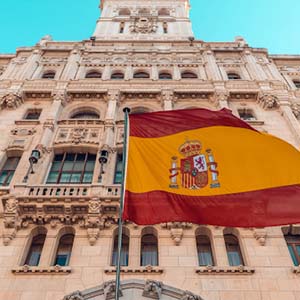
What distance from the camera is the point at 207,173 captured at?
13.7 m

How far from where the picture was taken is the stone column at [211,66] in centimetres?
2786

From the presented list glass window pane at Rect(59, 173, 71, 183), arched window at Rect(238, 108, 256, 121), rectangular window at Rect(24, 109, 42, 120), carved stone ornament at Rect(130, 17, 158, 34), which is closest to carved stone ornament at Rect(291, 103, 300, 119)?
arched window at Rect(238, 108, 256, 121)

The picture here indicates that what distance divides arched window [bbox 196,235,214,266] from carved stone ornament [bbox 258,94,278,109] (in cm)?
1199

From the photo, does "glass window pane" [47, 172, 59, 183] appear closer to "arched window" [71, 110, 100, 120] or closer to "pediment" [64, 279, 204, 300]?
"arched window" [71, 110, 100, 120]

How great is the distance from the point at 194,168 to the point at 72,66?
19036 millimetres

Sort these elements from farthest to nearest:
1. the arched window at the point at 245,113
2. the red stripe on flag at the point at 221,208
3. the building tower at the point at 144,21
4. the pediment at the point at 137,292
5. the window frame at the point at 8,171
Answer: the building tower at the point at 144,21
the arched window at the point at 245,113
the window frame at the point at 8,171
the pediment at the point at 137,292
the red stripe on flag at the point at 221,208

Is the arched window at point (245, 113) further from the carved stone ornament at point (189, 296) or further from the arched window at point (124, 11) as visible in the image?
the arched window at point (124, 11)

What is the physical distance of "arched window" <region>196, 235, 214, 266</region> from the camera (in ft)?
49.2

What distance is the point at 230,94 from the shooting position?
1008 inches

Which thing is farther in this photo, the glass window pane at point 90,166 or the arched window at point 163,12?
the arched window at point 163,12

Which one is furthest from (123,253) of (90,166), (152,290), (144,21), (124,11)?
(124,11)

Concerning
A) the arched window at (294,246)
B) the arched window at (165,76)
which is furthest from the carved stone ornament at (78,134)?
the arched window at (294,246)

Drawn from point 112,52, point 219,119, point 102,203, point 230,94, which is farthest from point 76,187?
point 112,52

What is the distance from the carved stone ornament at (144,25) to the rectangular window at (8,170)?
78.8ft
